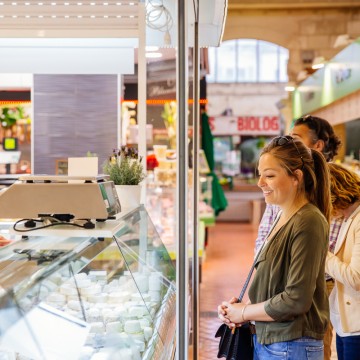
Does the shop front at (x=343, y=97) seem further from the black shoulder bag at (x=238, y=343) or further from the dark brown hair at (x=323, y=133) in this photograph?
the black shoulder bag at (x=238, y=343)

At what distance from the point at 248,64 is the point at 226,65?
90 centimetres

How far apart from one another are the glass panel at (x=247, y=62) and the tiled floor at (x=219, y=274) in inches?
420

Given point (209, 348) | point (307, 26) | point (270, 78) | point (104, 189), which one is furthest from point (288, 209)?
point (270, 78)

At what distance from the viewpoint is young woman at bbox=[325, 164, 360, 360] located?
2965mm

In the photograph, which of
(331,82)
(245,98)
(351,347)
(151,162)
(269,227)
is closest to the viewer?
(351,347)

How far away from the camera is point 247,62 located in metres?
27.0

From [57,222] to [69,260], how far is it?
18 cm

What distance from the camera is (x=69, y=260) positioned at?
246 cm

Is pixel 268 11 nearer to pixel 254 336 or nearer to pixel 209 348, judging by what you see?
pixel 209 348

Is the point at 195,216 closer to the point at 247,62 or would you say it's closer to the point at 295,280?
the point at 295,280

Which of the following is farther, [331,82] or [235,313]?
[331,82]

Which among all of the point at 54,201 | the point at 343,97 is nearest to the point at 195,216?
the point at 54,201

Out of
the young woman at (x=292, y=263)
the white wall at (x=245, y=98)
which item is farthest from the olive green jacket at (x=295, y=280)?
the white wall at (x=245, y=98)

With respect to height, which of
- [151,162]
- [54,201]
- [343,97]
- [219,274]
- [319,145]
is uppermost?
[343,97]
